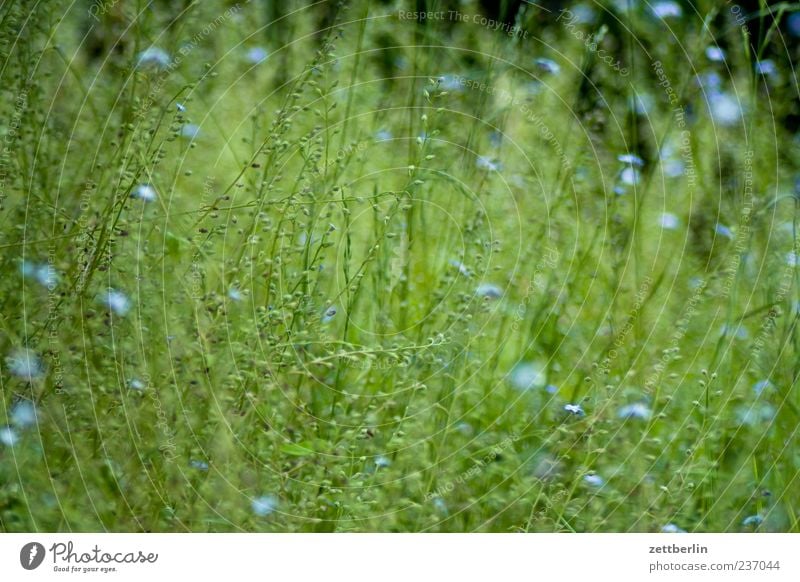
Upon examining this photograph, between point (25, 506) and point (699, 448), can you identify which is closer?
point (25, 506)

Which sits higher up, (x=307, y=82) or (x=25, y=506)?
(x=307, y=82)

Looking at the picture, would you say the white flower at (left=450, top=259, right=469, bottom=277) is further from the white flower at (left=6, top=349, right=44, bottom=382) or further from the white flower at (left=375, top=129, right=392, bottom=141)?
the white flower at (left=6, top=349, right=44, bottom=382)

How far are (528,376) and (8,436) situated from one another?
973 mm

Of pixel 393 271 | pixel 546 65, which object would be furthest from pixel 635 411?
pixel 546 65

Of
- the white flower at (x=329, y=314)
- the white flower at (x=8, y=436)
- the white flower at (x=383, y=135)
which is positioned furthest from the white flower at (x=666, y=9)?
the white flower at (x=8, y=436)

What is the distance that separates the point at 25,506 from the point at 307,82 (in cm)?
94

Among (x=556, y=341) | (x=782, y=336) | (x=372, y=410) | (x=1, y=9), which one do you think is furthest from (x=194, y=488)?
(x=782, y=336)

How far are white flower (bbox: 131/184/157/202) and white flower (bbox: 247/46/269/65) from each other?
0.31 m

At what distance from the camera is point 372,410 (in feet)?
5.85

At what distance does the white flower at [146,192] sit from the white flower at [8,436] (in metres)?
0.48

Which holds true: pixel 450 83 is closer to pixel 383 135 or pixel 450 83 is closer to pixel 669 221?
pixel 383 135

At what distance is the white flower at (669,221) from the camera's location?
1893 millimetres
